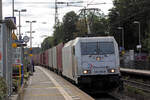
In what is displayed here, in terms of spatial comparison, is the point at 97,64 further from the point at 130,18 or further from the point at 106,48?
the point at 130,18

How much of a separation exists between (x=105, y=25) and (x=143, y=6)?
29.3 ft

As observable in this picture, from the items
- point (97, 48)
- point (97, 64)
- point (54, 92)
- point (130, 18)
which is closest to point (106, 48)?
point (97, 48)

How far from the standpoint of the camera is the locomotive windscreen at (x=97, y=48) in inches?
647

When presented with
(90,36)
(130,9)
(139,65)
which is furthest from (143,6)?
(90,36)

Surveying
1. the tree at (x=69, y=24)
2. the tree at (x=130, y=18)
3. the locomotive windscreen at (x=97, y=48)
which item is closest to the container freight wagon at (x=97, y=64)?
the locomotive windscreen at (x=97, y=48)

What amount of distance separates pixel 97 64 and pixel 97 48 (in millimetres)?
925

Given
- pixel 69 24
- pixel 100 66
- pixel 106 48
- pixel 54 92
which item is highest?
pixel 69 24

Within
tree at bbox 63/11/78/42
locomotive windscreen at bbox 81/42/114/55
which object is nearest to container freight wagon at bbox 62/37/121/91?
locomotive windscreen at bbox 81/42/114/55

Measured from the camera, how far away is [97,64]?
16.0 m

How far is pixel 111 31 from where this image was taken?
66.5 meters

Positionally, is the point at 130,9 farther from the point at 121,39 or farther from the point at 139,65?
the point at 139,65

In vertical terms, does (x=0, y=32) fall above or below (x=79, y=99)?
above

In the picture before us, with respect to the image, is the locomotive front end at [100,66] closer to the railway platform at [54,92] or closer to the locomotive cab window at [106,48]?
the locomotive cab window at [106,48]

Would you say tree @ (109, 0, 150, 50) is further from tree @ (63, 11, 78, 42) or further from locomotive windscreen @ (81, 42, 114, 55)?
locomotive windscreen @ (81, 42, 114, 55)
